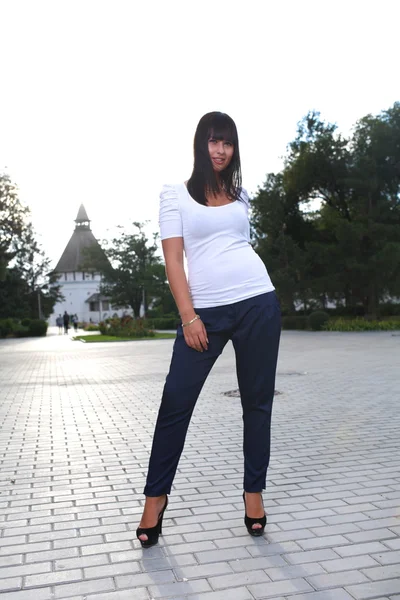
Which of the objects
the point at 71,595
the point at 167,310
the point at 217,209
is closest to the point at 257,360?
the point at 217,209

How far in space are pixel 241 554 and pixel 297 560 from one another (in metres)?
0.26

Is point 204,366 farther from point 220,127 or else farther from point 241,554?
point 220,127

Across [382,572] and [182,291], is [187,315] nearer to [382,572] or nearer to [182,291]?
[182,291]

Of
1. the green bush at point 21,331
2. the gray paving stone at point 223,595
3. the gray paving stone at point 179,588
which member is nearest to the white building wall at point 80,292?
the green bush at point 21,331

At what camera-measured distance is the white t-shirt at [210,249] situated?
Answer: 3.19 m

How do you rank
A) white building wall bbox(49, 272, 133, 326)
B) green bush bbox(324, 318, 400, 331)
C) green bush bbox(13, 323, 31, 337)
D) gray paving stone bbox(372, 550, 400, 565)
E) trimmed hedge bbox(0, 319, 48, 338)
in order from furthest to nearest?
white building wall bbox(49, 272, 133, 326) → green bush bbox(13, 323, 31, 337) → trimmed hedge bbox(0, 319, 48, 338) → green bush bbox(324, 318, 400, 331) → gray paving stone bbox(372, 550, 400, 565)

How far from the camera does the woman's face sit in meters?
3.29

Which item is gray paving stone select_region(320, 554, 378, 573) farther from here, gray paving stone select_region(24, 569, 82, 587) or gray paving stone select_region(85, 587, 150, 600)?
gray paving stone select_region(24, 569, 82, 587)

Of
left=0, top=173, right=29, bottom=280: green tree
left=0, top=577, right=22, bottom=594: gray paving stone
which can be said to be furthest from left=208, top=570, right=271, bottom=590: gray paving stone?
left=0, top=173, right=29, bottom=280: green tree

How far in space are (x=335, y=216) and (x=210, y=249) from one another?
37.7 metres

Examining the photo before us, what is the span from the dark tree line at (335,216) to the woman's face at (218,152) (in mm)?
29882

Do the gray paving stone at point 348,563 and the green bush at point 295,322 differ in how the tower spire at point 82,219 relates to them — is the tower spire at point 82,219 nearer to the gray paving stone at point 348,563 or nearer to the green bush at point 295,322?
the green bush at point 295,322

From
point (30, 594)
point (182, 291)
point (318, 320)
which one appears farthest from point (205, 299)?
point (318, 320)

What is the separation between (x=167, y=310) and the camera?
61.1 meters
